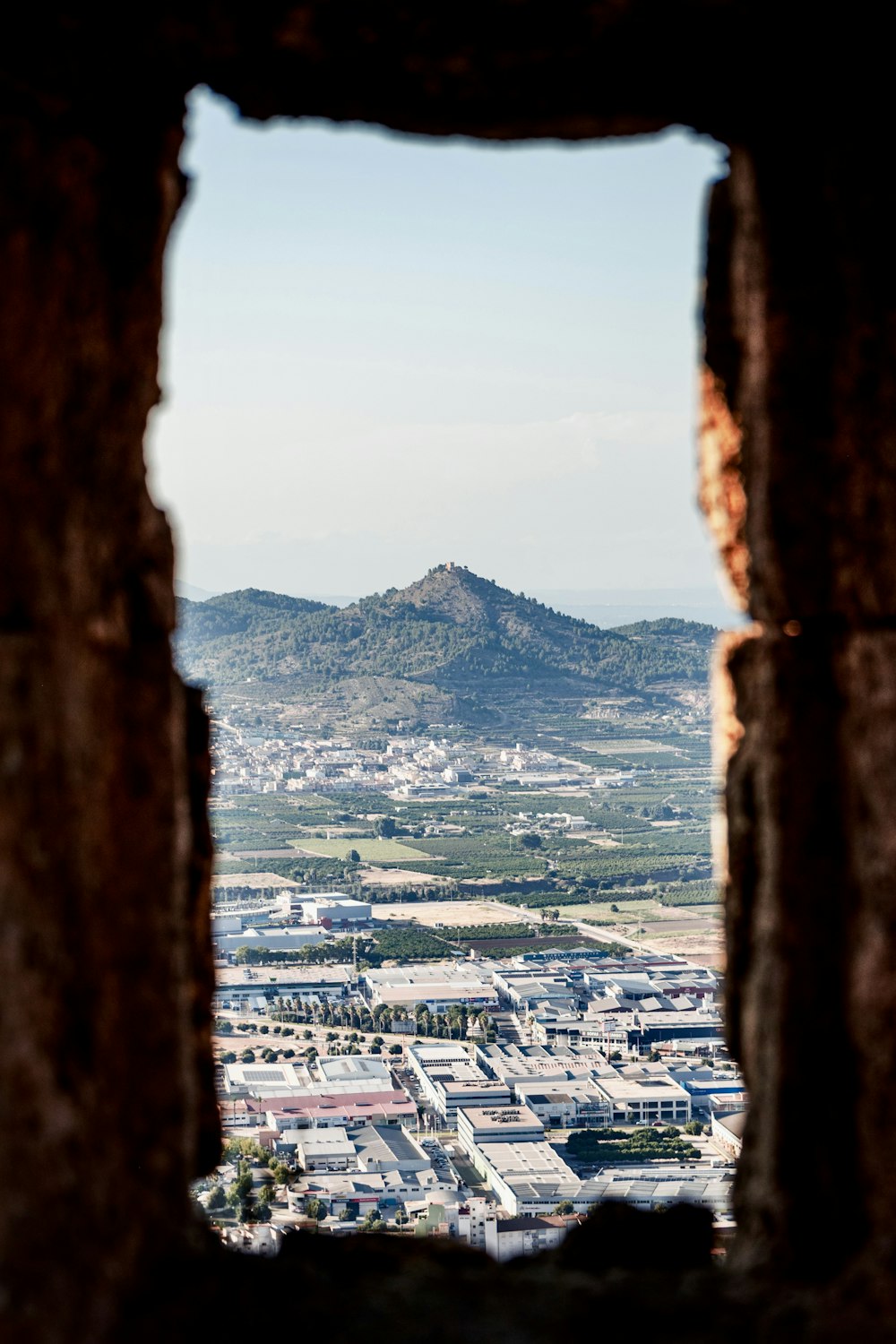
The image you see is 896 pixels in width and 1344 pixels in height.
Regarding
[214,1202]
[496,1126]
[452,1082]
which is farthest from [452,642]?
[214,1202]

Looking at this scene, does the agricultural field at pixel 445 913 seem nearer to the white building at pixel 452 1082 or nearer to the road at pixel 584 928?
the road at pixel 584 928

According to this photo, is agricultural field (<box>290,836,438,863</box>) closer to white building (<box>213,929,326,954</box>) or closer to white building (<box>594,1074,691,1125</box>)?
white building (<box>213,929,326,954</box>)

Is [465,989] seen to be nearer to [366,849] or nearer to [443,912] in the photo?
[443,912]

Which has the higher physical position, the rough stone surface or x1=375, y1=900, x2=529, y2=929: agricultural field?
the rough stone surface

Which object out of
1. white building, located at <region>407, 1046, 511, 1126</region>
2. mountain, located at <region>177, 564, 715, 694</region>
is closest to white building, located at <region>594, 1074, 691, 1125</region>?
white building, located at <region>407, 1046, 511, 1126</region>

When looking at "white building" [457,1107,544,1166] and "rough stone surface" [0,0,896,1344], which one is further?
"white building" [457,1107,544,1166]

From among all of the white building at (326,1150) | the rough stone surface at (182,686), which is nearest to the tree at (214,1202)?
the rough stone surface at (182,686)

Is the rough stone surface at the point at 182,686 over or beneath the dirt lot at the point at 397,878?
over
